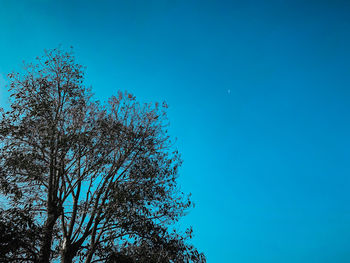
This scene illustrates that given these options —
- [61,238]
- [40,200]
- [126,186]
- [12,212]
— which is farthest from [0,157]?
[126,186]

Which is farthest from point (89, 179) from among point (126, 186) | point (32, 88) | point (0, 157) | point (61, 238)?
point (32, 88)

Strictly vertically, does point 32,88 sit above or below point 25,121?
above

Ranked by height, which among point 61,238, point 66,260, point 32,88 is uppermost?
point 32,88

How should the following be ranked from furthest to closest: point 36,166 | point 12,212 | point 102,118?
point 102,118 < point 36,166 < point 12,212

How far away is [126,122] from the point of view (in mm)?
16062

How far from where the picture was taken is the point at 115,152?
15.2m

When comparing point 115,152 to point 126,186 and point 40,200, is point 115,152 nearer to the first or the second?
point 126,186

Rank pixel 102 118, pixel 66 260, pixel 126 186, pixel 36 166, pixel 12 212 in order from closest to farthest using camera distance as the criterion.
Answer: pixel 12 212 → pixel 66 260 → pixel 36 166 → pixel 126 186 → pixel 102 118

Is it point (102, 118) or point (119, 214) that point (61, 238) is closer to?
point (119, 214)

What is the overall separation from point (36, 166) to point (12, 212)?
3.31 m

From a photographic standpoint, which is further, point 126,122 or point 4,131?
point 126,122

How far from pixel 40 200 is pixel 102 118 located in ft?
16.5

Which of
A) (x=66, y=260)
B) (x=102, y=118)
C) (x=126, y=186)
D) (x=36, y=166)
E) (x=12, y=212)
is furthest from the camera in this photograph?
(x=102, y=118)

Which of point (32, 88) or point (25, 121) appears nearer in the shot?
point (25, 121)
